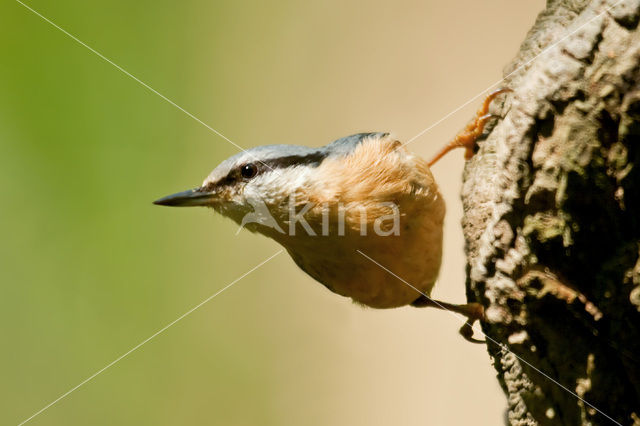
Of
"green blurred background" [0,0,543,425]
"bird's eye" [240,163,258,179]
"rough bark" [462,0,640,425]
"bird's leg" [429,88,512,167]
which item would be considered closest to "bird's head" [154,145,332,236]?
"bird's eye" [240,163,258,179]

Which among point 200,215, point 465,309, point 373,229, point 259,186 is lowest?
point 200,215

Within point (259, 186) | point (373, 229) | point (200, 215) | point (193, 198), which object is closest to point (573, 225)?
point (373, 229)

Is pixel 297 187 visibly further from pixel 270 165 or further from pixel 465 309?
pixel 465 309

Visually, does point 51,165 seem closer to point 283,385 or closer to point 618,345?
point 283,385

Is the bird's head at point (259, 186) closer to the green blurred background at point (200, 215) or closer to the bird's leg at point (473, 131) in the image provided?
the bird's leg at point (473, 131)

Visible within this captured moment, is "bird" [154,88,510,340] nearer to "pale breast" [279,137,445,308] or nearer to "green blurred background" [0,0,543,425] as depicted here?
"pale breast" [279,137,445,308]

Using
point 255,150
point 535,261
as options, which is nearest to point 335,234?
point 255,150

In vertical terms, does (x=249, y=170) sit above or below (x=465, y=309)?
above

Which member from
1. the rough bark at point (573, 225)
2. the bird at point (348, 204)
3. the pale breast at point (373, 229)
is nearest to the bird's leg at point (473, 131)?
the bird at point (348, 204)
